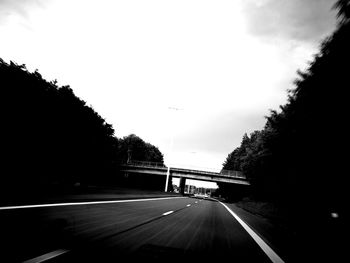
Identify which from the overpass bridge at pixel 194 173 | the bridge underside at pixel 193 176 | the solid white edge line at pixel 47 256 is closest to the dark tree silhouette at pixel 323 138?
the solid white edge line at pixel 47 256

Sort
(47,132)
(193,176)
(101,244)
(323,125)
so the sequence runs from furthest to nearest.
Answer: (193,176) < (47,132) < (323,125) < (101,244)

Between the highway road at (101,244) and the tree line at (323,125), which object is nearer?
the highway road at (101,244)

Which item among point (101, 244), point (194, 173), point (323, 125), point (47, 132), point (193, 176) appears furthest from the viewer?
point (193, 176)

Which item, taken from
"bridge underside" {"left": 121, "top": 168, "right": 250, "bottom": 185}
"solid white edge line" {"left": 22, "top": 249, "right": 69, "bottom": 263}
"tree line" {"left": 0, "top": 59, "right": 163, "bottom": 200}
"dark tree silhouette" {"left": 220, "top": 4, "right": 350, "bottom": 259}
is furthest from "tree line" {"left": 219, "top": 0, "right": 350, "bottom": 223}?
"bridge underside" {"left": 121, "top": 168, "right": 250, "bottom": 185}

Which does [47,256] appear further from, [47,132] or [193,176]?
[193,176]

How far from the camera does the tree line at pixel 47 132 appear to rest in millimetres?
33344

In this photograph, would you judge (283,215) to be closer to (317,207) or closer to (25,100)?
(317,207)

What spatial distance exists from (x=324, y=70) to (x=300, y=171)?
469cm

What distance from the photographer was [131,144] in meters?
122

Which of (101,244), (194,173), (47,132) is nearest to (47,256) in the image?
(101,244)

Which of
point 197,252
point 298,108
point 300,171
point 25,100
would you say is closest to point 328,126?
point 298,108

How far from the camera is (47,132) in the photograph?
38656 mm

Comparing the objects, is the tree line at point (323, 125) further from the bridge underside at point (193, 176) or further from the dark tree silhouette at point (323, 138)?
the bridge underside at point (193, 176)

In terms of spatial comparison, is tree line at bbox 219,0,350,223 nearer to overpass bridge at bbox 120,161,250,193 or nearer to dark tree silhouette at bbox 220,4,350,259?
dark tree silhouette at bbox 220,4,350,259
